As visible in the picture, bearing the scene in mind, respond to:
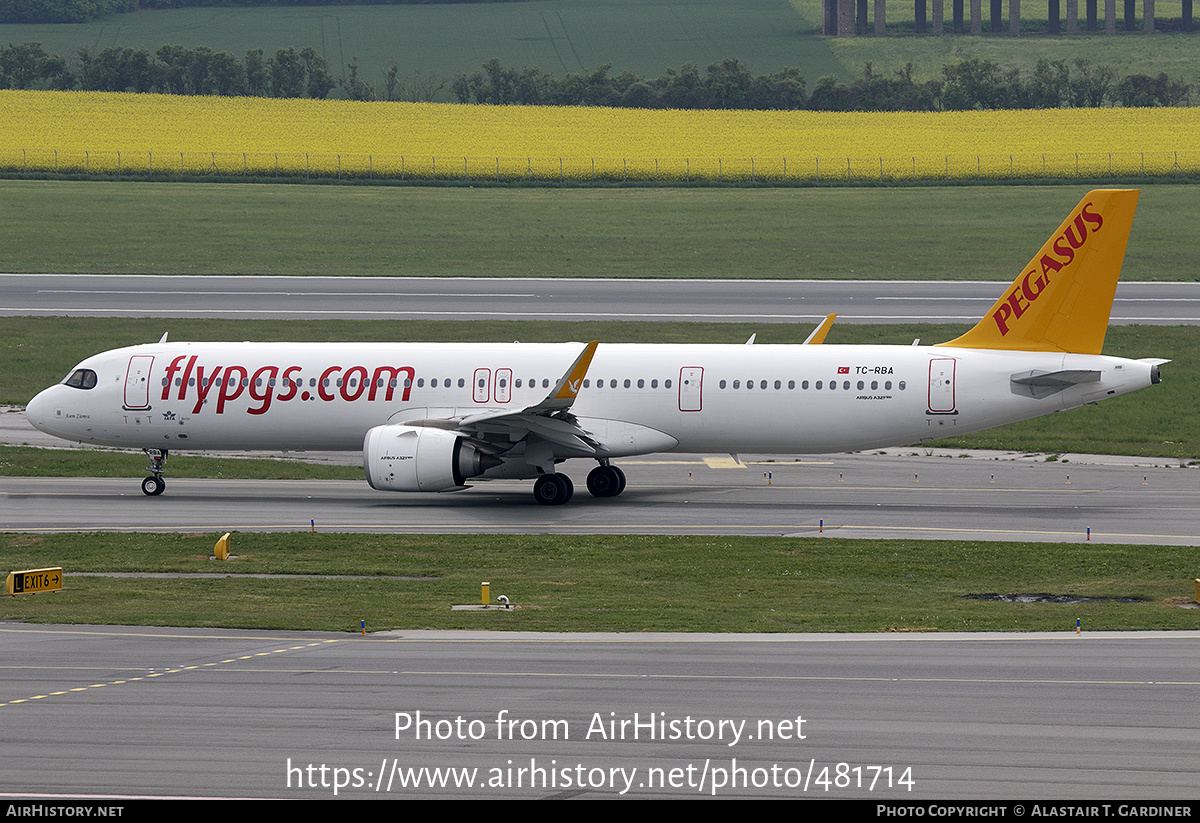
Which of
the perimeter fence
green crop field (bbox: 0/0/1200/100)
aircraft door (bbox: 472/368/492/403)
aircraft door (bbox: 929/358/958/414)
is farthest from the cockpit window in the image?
green crop field (bbox: 0/0/1200/100)

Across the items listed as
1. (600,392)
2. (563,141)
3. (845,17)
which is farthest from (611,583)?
(845,17)

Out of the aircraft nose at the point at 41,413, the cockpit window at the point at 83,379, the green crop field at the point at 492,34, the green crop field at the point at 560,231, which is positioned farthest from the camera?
the green crop field at the point at 492,34

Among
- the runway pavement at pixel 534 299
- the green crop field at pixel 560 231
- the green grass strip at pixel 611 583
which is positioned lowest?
the green grass strip at pixel 611 583

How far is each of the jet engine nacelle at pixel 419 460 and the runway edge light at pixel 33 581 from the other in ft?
35.2

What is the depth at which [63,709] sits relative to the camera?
19219 mm

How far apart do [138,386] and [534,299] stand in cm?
3193

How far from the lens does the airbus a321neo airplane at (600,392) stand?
3856 centimetres

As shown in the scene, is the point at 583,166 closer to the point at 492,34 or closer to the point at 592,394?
the point at 492,34

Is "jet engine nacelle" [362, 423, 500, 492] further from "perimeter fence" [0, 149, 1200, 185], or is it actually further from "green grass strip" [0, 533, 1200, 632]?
"perimeter fence" [0, 149, 1200, 185]

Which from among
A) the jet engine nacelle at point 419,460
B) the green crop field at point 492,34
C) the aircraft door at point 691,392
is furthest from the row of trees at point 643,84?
the jet engine nacelle at point 419,460

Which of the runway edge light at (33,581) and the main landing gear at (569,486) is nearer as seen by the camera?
the runway edge light at (33,581)

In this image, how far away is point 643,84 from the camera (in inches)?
5541

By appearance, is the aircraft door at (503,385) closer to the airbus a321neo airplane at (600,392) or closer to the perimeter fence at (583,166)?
the airbus a321neo airplane at (600,392)

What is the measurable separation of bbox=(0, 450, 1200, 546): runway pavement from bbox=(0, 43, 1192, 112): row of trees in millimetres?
94169
